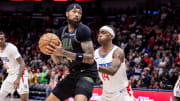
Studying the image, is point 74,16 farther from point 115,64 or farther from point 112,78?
point 112,78

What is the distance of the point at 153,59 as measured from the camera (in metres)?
12.4

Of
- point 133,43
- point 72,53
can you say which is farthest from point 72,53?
point 133,43

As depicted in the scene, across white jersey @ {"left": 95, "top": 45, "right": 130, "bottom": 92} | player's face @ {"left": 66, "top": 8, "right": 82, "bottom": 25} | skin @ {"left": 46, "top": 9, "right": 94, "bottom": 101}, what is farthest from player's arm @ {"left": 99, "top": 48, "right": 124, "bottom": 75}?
player's face @ {"left": 66, "top": 8, "right": 82, "bottom": 25}

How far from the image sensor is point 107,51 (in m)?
5.18

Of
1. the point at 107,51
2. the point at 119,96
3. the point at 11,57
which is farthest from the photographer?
the point at 11,57

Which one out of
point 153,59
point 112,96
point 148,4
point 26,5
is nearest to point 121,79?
point 112,96

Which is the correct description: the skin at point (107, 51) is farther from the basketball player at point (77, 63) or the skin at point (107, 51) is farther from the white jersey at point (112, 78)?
the basketball player at point (77, 63)

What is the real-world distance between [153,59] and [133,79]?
Result: 206 cm

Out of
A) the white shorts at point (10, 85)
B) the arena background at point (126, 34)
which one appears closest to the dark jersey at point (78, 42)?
the white shorts at point (10, 85)

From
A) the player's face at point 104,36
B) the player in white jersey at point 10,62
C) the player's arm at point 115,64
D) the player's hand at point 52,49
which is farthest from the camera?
the player in white jersey at point 10,62

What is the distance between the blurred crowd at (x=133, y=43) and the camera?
36.8 feet

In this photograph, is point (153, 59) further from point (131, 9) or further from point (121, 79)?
point (121, 79)

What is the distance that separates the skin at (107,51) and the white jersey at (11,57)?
2.57 m

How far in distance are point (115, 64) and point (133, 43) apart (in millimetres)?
9885
